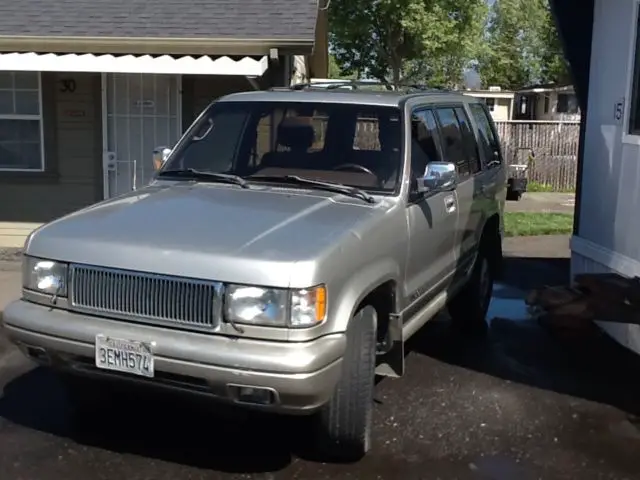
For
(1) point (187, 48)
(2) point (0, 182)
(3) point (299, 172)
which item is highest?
(1) point (187, 48)

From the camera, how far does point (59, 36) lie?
9.67 m

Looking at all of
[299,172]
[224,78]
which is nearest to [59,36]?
[224,78]

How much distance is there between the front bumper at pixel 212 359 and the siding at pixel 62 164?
6746 mm

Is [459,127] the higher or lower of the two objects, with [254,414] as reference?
higher

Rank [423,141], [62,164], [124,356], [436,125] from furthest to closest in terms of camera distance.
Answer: [62,164] < [436,125] < [423,141] < [124,356]

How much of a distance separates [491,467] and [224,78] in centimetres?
698

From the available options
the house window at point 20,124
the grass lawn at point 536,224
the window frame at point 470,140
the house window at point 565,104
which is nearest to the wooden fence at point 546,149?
the grass lawn at point 536,224

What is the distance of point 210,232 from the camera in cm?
423

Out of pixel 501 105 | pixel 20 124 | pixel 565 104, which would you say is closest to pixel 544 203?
pixel 20 124

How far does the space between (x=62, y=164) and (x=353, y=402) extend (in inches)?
293

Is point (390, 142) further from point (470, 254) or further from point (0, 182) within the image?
point (0, 182)

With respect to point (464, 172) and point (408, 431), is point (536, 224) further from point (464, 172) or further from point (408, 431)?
point (408, 431)

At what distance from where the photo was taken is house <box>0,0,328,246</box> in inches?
390

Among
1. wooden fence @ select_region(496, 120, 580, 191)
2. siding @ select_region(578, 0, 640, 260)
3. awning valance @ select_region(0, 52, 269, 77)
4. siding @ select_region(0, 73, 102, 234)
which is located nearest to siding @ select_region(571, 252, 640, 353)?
siding @ select_region(578, 0, 640, 260)
